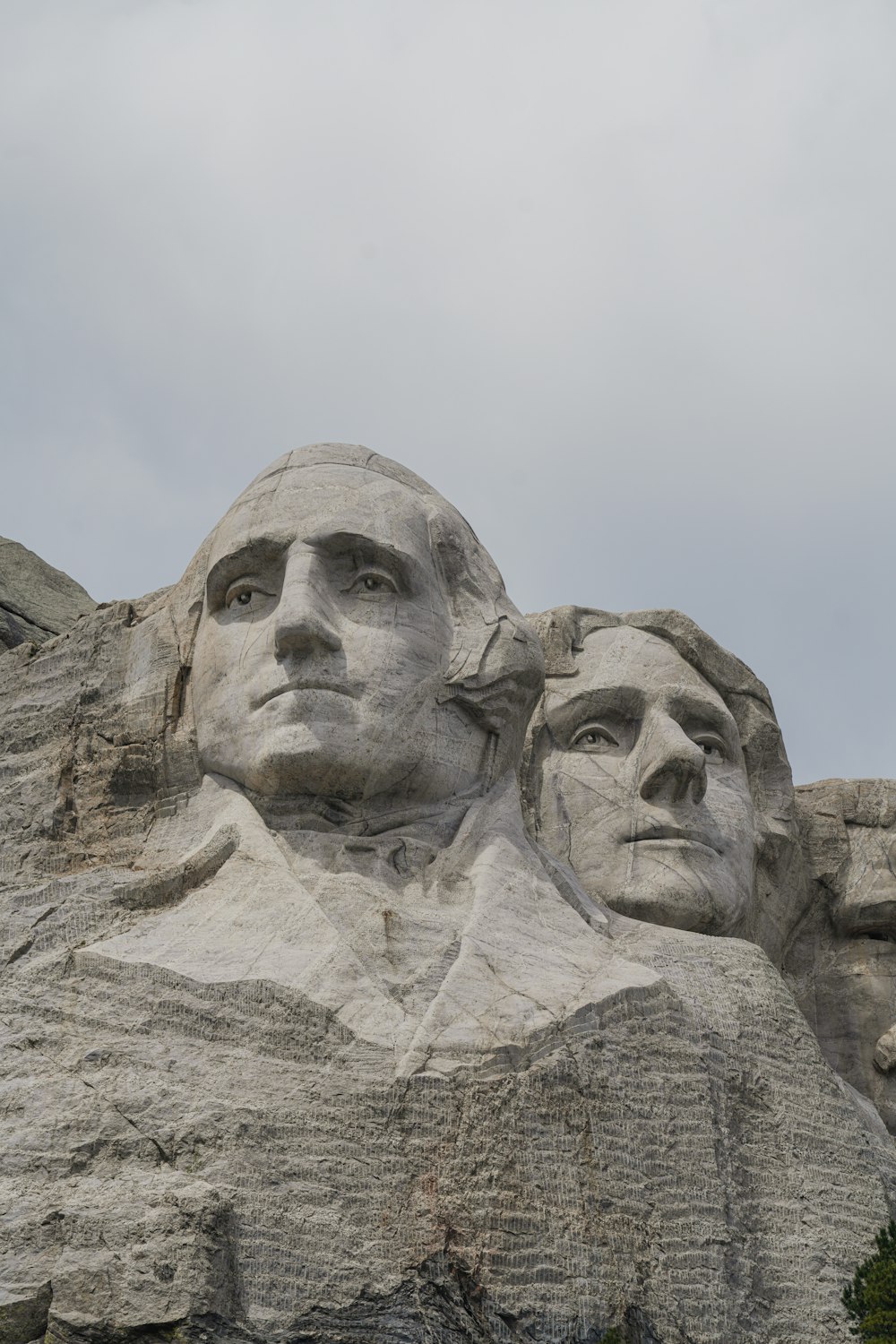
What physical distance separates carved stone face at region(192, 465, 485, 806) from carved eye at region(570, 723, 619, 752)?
65.4 inches

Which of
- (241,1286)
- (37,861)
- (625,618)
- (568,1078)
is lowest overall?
(241,1286)

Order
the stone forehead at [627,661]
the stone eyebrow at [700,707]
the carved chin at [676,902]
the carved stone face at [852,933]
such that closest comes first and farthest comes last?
the carved chin at [676,902] → the stone eyebrow at [700,707] → the stone forehead at [627,661] → the carved stone face at [852,933]

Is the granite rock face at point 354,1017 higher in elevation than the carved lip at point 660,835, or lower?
lower

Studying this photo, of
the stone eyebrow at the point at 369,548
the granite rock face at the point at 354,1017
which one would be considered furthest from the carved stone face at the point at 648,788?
the stone eyebrow at the point at 369,548

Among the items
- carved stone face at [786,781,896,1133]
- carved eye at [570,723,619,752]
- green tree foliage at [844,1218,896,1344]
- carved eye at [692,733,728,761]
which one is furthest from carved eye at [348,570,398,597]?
carved stone face at [786,781,896,1133]

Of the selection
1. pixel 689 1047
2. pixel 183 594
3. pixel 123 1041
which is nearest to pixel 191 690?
pixel 183 594

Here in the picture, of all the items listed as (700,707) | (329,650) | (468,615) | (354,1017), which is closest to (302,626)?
(329,650)

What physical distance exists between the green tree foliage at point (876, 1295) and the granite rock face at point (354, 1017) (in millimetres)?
154

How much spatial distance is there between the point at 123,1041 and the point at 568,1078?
5.05 ft

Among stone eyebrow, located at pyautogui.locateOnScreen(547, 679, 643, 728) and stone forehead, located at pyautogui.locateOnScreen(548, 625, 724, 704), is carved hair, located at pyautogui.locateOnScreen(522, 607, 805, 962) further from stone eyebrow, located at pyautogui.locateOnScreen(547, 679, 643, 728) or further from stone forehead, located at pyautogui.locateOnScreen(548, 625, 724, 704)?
stone eyebrow, located at pyautogui.locateOnScreen(547, 679, 643, 728)

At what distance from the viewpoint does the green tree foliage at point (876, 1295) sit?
6.90 meters

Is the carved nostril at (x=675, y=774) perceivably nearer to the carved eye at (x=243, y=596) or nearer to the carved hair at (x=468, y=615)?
the carved hair at (x=468, y=615)

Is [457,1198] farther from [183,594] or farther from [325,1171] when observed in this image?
[183,594]

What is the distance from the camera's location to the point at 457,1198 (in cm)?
691
